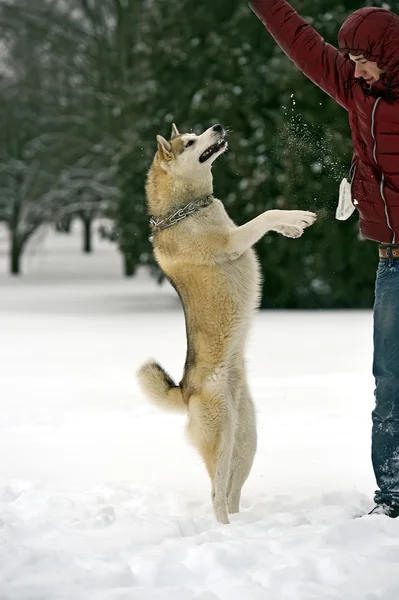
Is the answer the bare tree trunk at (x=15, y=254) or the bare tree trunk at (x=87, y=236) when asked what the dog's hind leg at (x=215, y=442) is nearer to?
the bare tree trunk at (x=15, y=254)

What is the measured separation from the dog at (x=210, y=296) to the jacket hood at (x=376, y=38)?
2.69 feet

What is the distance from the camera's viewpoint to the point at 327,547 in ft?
12.5

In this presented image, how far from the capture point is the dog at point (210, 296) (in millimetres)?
4551

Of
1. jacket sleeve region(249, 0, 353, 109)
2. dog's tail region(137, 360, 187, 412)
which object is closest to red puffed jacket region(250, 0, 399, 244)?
jacket sleeve region(249, 0, 353, 109)

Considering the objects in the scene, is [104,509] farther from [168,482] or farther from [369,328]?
[369,328]

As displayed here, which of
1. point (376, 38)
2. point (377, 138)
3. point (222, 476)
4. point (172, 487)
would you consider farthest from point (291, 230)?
point (172, 487)

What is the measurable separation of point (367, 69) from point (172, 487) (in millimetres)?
2690

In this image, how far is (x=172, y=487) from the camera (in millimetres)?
5453

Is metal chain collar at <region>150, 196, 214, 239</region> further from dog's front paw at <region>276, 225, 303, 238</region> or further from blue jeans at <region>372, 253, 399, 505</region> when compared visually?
blue jeans at <region>372, 253, 399, 505</region>

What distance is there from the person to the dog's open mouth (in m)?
0.58

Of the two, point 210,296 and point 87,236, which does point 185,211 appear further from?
point 87,236

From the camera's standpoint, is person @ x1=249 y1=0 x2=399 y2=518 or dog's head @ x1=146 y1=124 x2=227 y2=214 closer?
person @ x1=249 y1=0 x2=399 y2=518

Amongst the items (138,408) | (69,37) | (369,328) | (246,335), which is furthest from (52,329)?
(69,37)

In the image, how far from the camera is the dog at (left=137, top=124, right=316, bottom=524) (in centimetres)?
455
